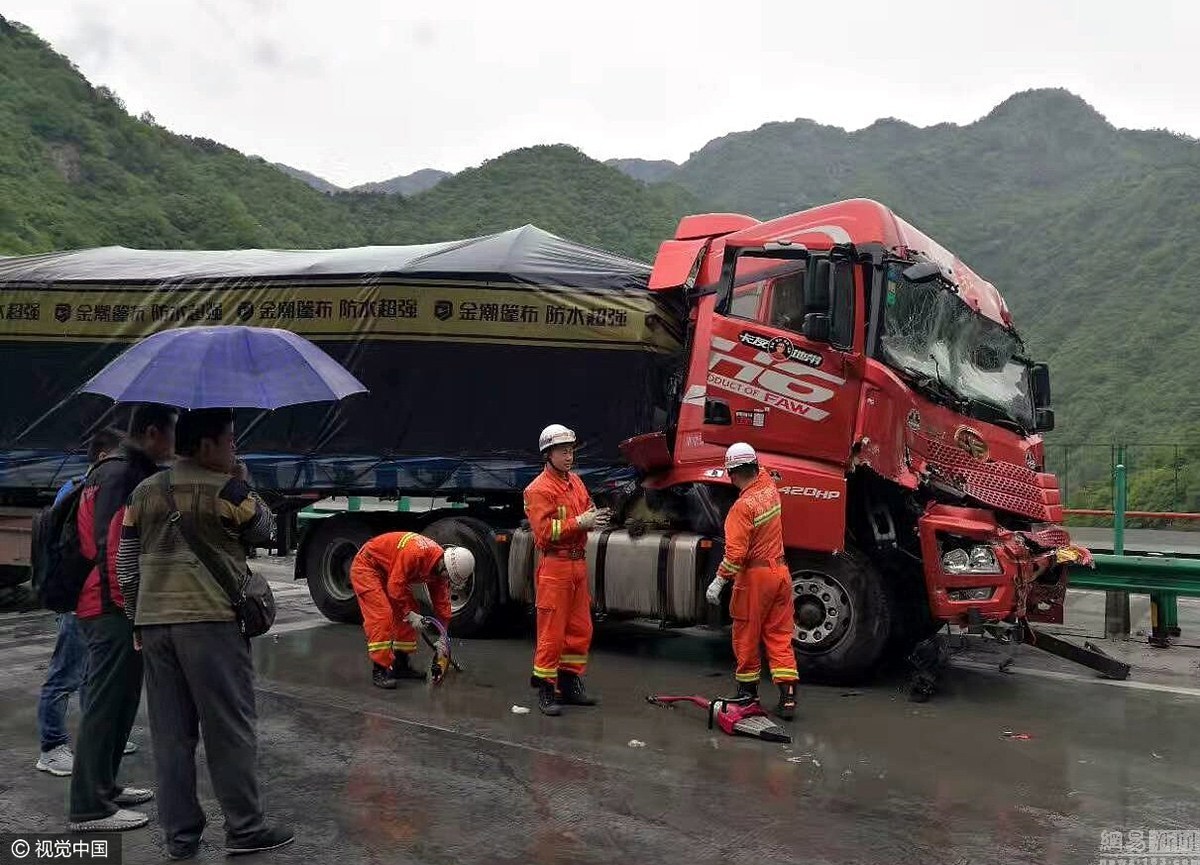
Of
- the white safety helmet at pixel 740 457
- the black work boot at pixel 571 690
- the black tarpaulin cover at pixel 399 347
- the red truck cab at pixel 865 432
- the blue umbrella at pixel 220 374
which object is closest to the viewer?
the blue umbrella at pixel 220 374

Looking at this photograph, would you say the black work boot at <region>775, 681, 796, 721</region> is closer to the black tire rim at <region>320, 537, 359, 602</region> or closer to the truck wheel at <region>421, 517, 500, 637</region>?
the truck wheel at <region>421, 517, 500, 637</region>

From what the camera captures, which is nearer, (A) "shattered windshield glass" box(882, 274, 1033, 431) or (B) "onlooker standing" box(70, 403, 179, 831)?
(B) "onlooker standing" box(70, 403, 179, 831)

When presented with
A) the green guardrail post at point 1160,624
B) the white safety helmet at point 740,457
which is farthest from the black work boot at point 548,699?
the green guardrail post at point 1160,624

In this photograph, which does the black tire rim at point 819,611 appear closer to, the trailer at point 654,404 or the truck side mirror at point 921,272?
the trailer at point 654,404

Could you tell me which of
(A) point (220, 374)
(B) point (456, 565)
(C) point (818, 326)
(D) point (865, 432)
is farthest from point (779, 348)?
(A) point (220, 374)

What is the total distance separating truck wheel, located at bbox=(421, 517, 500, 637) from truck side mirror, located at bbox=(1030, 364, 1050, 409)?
15.0ft

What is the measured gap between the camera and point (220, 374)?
4.07m

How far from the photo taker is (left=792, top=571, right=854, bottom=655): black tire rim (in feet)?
23.5

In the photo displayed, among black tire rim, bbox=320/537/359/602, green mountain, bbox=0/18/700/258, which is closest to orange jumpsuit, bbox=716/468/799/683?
black tire rim, bbox=320/537/359/602

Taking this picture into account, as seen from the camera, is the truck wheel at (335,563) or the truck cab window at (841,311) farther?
the truck wheel at (335,563)

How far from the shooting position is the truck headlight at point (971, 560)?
22.4 feet

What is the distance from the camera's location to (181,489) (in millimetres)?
3996

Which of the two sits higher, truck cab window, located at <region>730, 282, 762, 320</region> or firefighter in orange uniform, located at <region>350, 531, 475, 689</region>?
truck cab window, located at <region>730, 282, 762, 320</region>

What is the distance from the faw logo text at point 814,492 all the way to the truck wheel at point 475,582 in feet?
8.71
